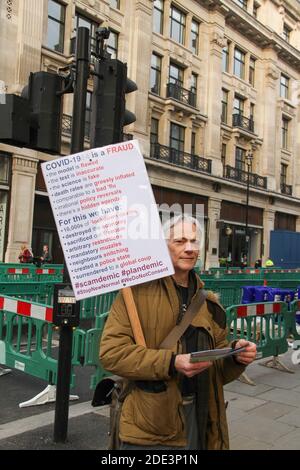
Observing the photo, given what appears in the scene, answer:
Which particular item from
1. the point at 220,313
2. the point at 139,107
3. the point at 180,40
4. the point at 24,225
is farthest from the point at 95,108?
the point at 180,40

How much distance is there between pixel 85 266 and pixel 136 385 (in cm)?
77

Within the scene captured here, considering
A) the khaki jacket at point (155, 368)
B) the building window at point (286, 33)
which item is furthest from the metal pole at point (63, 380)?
the building window at point (286, 33)

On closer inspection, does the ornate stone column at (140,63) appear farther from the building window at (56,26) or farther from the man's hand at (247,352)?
the man's hand at (247,352)

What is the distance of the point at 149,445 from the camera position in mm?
2314

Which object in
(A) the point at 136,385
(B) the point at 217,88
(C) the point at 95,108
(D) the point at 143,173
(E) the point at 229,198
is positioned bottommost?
(A) the point at 136,385

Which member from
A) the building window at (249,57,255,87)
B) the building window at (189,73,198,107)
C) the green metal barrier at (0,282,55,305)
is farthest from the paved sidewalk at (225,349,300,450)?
the building window at (249,57,255,87)

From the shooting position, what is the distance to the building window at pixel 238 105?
1495 inches

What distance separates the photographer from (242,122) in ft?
125

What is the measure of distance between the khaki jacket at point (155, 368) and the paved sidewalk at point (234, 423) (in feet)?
6.51

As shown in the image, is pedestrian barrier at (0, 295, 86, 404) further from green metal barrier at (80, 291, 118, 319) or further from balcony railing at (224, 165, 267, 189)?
balcony railing at (224, 165, 267, 189)

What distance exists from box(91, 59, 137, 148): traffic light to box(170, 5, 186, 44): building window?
→ 98.4 ft

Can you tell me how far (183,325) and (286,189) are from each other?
42817mm

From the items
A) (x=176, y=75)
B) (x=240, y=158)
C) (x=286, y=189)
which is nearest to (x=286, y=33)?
(x=286, y=189)
